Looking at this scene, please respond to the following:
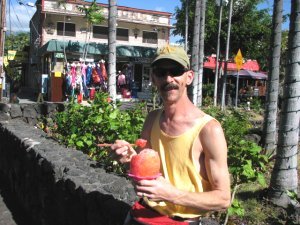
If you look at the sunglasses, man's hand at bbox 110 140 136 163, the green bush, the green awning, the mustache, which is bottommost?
the green bush

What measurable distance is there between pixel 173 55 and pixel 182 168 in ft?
1.79

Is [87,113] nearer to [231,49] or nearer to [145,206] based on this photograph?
[145,206]

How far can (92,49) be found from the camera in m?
23.8

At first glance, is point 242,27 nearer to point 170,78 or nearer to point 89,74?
point 89,74

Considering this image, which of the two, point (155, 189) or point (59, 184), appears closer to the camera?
point (155, 189)

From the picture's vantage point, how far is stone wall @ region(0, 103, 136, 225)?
3143 mm

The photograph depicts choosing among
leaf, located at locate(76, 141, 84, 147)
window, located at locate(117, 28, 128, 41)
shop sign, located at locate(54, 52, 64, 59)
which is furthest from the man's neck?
window, located at locate(117, 28, 128, 41)

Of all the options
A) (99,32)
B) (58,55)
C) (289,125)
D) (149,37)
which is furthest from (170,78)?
(149,37)

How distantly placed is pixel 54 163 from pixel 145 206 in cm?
240

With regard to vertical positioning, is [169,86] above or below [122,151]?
above

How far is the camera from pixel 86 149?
19.1 feet

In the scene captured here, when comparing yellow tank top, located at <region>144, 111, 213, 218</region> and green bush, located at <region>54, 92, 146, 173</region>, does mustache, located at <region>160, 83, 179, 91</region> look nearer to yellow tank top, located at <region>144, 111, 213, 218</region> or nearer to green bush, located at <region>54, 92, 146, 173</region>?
yellow tank top, located at <region>144, 111, 213, 218</region>

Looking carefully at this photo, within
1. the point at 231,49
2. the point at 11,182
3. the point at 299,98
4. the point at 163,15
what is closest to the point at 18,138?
the point at 11,182

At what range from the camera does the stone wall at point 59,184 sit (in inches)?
124
